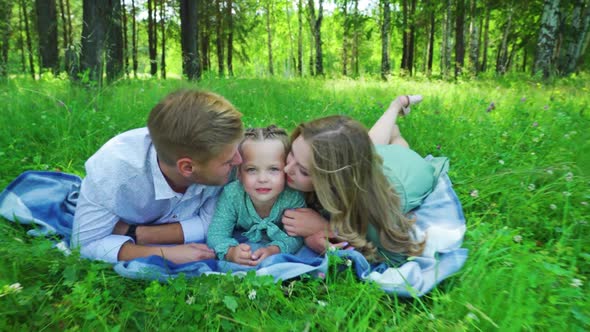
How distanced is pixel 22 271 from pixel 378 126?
10.00 feet

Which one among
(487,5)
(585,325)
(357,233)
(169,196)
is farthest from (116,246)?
(487,5)

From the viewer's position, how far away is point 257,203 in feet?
8.59

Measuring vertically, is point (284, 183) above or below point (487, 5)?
below

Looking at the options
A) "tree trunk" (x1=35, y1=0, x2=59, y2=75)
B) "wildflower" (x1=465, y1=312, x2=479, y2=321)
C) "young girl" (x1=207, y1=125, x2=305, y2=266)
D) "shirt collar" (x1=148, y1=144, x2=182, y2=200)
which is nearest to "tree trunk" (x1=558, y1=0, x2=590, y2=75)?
"young girl" (x1=207, y1=125, x2=305, y2=266)

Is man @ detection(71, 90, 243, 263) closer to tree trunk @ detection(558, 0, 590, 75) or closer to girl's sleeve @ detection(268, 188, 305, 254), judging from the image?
girl's sleeve @ detection(268, 188, 305, 254)

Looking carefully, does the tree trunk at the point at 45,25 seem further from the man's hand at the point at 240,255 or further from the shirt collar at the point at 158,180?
the man's hand at the point at 240,255

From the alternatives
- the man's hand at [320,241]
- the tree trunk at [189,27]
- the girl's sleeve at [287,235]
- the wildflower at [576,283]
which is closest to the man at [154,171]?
the girl's sleeve at [287,235]

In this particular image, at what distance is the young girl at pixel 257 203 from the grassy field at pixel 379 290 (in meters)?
0.48

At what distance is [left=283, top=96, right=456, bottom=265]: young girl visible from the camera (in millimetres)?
2311

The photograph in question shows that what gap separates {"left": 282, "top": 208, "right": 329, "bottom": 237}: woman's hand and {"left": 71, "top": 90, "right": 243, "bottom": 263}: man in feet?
1.68

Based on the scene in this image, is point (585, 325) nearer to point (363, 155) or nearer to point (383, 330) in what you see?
point (383, 330)

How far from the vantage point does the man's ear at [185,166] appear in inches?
86.6

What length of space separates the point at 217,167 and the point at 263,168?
1.00ft

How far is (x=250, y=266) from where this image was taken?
2.32m
